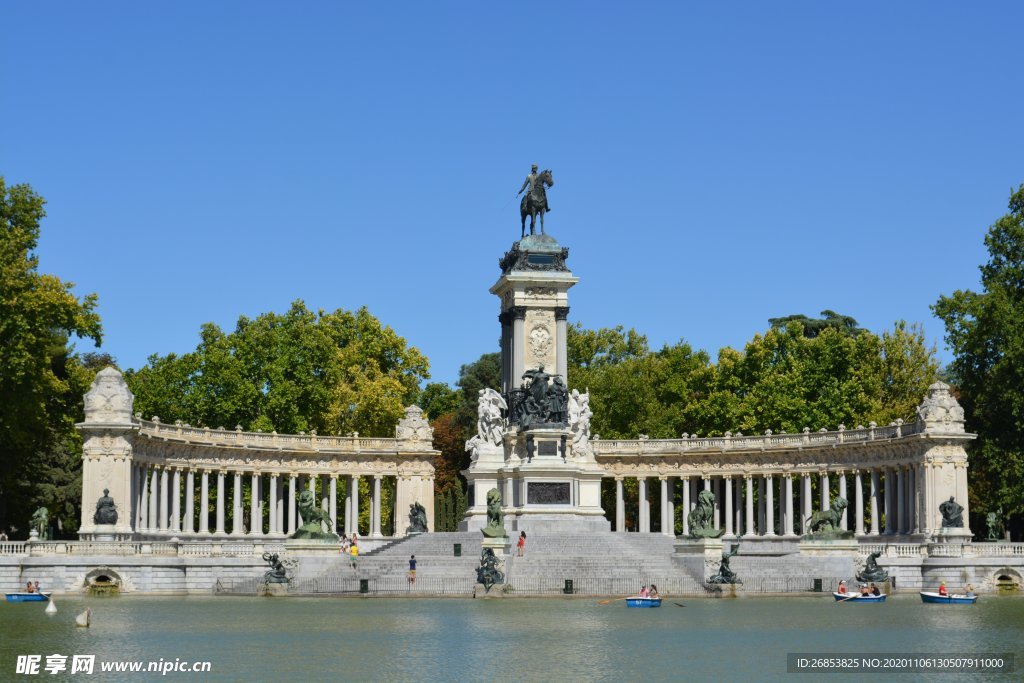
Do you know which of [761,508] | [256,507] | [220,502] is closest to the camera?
[220,502]

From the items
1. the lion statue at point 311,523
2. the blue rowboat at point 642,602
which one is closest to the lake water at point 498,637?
the blue rowboat at point 642,602

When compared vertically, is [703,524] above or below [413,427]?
below

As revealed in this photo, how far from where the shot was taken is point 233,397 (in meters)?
97.4

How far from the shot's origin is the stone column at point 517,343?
78.6 meters

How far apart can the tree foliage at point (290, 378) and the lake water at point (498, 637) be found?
4403 cm

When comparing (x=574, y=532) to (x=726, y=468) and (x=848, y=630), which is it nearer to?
(x=726, y=468)

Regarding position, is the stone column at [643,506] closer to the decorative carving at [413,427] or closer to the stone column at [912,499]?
the decorative carving at [413,427]

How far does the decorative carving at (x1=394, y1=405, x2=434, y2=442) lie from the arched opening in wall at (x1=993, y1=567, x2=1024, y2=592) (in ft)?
Result: 127

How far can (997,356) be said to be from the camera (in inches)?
3167

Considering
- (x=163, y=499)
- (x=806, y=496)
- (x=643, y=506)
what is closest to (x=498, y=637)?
(x=163, y=499)

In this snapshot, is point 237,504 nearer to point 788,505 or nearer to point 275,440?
point 275,440

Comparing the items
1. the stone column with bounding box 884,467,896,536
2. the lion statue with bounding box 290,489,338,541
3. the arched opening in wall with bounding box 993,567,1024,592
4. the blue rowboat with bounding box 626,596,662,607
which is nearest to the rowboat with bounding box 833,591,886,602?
the blue rowboat with bounding box 626,596,662,607

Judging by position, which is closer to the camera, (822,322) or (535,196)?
(535,196)

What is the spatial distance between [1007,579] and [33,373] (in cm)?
4526
